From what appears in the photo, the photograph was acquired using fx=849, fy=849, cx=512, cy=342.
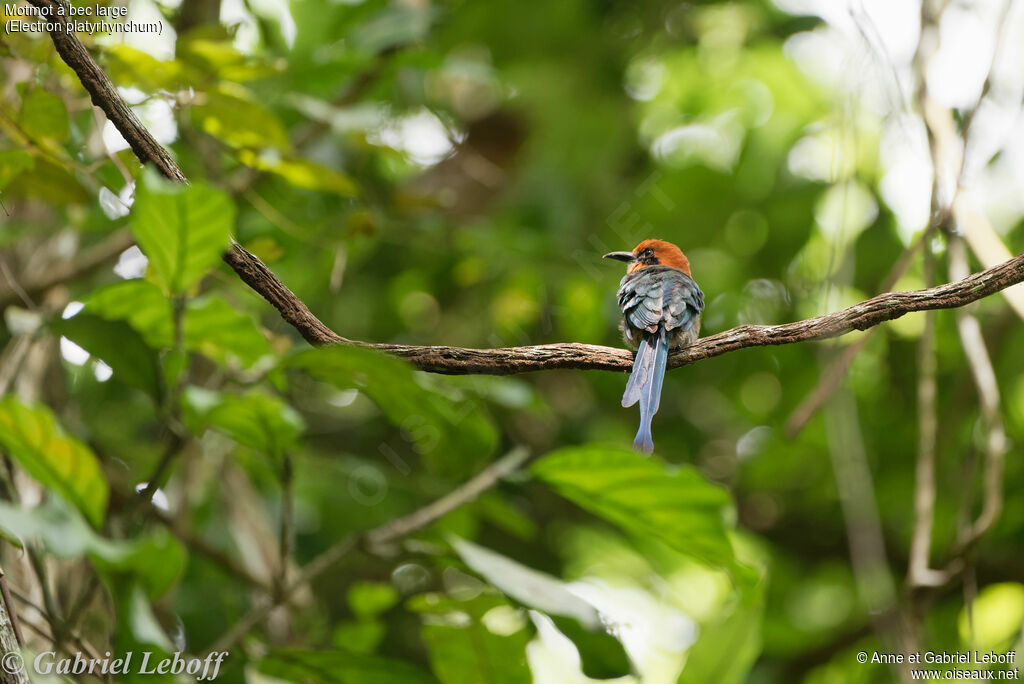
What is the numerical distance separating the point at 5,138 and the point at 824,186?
330 cm

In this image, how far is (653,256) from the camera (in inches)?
129

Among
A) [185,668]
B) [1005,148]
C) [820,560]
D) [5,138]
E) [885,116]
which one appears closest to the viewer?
[185,668]

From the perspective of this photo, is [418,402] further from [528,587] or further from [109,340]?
[109,340]

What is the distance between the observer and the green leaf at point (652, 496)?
2.15 meters

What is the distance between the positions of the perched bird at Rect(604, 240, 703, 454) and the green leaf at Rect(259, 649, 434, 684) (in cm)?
86

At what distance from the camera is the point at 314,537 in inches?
159

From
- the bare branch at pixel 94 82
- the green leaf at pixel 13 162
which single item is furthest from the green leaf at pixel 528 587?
the green leaf at pixel 13 162

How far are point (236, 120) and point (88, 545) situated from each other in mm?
1264

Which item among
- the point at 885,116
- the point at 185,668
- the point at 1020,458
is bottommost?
the point at 185,668

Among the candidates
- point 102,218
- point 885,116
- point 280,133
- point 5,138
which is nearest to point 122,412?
point 102,218

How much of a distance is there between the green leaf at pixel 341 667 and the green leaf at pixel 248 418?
52 centimetres

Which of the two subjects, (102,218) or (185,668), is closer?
(185,668)

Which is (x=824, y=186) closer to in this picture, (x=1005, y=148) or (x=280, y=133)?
(x=1005, y=148)

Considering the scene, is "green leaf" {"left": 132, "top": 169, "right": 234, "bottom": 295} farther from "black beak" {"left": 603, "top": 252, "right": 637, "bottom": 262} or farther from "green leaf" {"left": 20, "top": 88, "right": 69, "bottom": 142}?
"black beak" {"left": 603, "top": 252, "right": 637, "bottom": 262}
